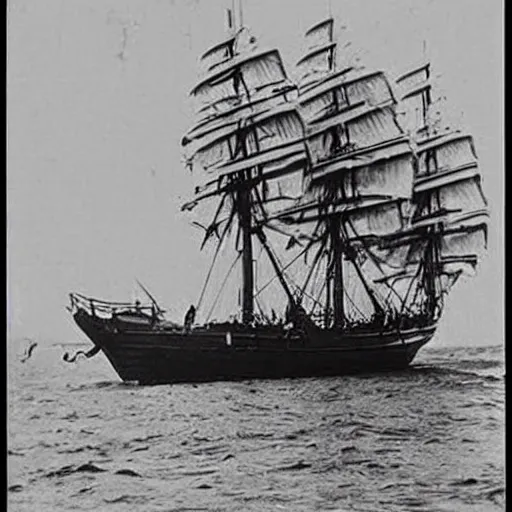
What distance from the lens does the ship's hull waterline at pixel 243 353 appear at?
1.12 meters

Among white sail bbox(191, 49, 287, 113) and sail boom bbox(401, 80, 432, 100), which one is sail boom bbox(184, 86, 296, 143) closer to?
white sail bbox(191, 49, 287, 113)

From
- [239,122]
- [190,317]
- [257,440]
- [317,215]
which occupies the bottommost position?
[257,440]

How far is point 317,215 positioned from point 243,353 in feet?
0.58

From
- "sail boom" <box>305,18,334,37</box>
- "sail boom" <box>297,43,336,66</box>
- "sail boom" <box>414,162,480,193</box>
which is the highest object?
"sail boom" <box>305,18,334,37</box>

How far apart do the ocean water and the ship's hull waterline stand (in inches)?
0.5

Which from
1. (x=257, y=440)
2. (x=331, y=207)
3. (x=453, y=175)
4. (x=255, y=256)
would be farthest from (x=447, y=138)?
(x=257, y=440)

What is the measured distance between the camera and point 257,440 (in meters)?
1.11

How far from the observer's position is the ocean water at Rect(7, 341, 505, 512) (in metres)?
1.09

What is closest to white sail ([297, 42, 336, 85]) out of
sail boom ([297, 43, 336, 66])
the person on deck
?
sail boom ([297, 43, 336, 66])

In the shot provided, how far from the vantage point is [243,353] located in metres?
1.14

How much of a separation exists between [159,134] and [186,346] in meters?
0.24

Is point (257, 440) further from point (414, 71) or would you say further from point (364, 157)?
point (414, 71)

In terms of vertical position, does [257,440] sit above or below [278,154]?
below

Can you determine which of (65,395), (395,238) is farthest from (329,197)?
(65,395)
